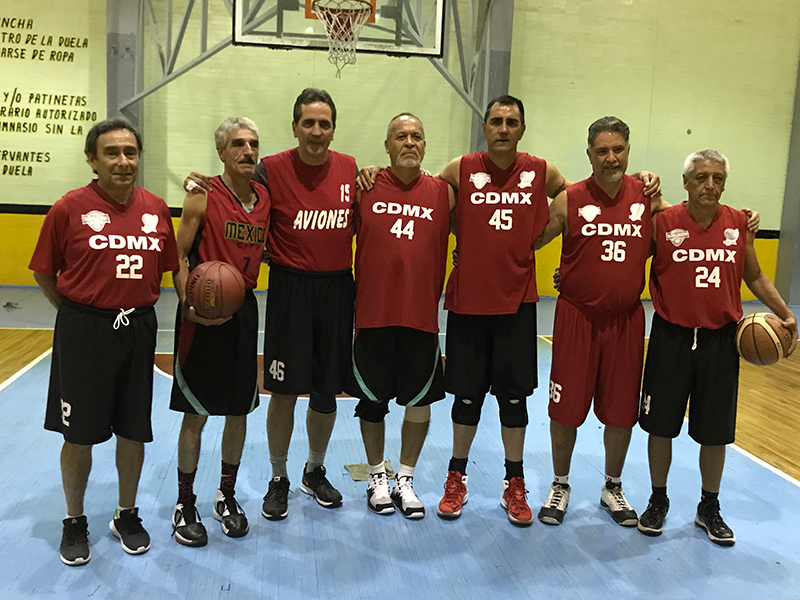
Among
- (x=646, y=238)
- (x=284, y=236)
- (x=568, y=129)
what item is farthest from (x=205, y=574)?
(x=568, y=129)

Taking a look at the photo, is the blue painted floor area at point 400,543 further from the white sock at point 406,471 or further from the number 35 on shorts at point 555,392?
the number 35 on shorts at point 555,392

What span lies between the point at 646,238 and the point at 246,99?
339 inches

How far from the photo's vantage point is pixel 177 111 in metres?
10.6

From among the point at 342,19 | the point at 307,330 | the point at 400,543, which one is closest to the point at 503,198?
the point at 307,330

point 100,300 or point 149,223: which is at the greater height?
point 149,223

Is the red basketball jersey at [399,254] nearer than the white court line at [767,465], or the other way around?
the red basketball jersey at [399,254]

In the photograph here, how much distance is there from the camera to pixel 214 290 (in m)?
2.92

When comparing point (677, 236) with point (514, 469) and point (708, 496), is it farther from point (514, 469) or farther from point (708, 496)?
point (514, 469)

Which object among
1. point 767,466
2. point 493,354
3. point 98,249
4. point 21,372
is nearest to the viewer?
point 98,249

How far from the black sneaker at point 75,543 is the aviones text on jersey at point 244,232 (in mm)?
1416

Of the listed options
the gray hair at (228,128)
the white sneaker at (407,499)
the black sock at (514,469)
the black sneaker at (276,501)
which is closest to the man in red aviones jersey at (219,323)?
the gray hair at (228,128)

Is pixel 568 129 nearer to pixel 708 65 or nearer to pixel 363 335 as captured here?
pixel 708 65

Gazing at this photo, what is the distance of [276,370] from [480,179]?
1.40m

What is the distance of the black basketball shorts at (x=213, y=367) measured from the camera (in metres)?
3.13
